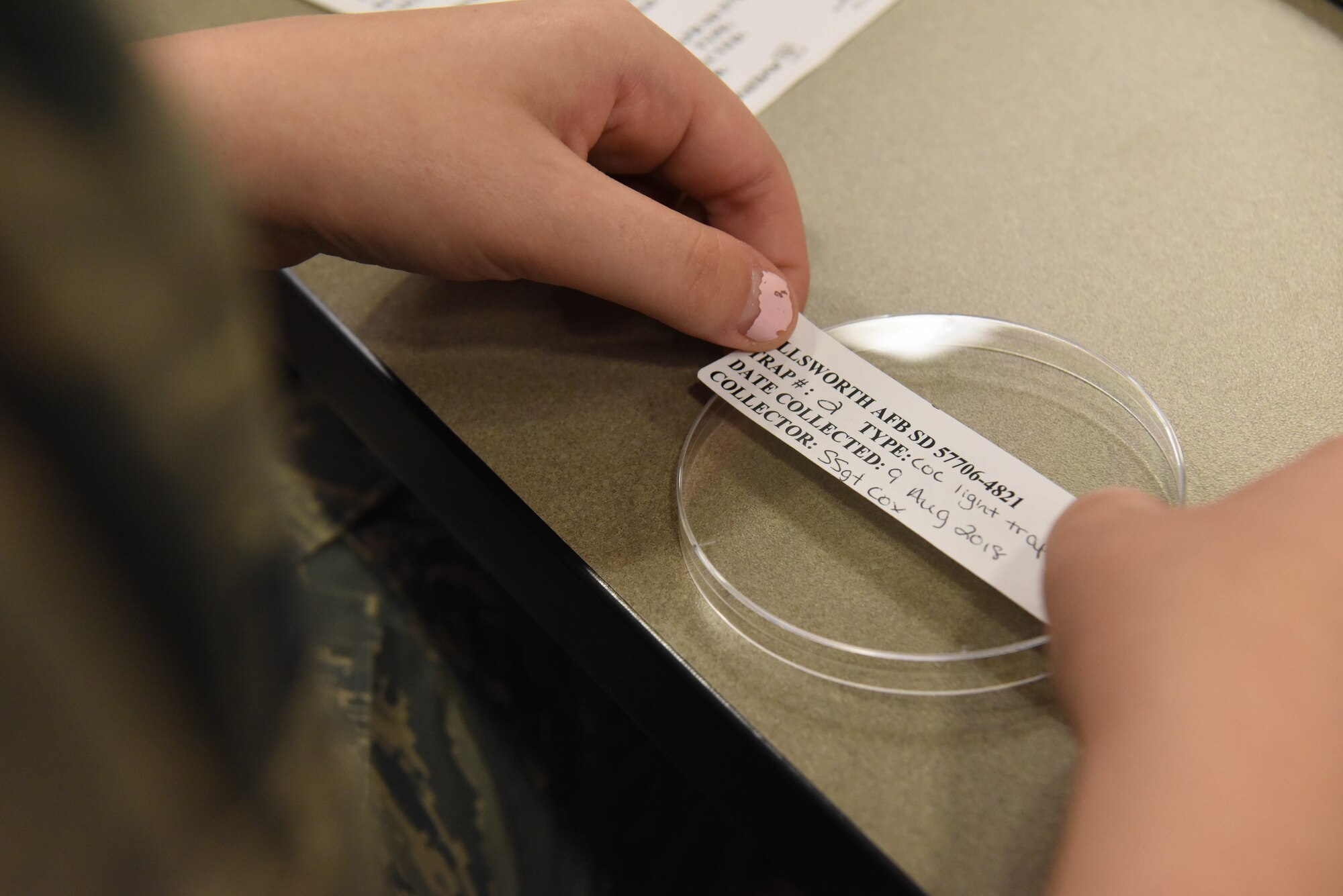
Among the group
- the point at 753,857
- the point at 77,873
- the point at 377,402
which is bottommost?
the point at 753,857

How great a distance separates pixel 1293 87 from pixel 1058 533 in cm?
43

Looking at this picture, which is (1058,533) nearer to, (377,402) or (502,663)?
(377,402)

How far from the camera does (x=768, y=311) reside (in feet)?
1.44

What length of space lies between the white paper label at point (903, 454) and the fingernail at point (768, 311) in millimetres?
12

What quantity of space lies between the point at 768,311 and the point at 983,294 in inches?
5.1

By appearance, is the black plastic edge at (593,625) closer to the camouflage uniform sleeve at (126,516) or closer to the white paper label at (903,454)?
the white paper label at (903,454)

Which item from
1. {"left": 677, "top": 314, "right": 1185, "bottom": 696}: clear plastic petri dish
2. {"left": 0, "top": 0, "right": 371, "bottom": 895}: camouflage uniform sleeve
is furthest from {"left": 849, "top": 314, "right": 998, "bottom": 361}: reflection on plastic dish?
{"left": 0, "top": 0, "right": 371, "bottom": 895}: camouflage uniform sleeve

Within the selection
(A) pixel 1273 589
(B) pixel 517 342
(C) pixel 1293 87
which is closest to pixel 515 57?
(B) pixel 517 342

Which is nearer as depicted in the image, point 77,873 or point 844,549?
point 77,873

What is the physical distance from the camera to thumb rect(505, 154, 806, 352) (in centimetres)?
41

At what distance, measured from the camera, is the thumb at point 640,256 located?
41cm

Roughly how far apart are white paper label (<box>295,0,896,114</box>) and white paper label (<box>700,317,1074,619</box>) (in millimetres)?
251

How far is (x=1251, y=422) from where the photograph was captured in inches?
16.6

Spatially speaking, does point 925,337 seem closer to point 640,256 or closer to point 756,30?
point 640,256
